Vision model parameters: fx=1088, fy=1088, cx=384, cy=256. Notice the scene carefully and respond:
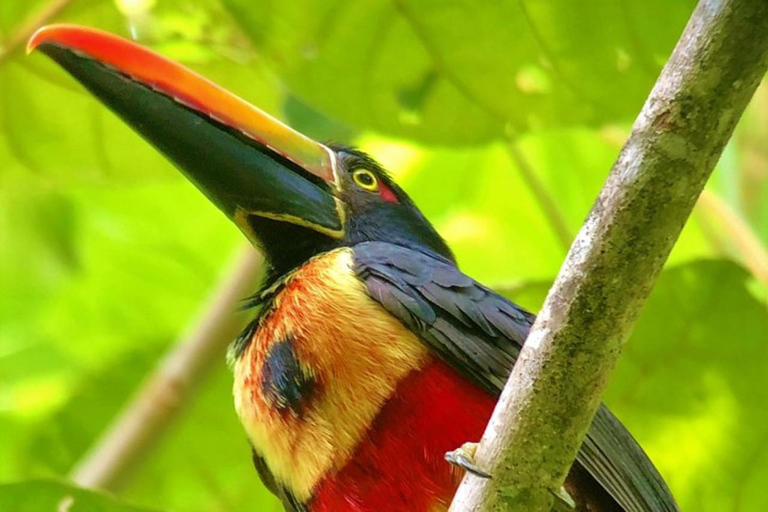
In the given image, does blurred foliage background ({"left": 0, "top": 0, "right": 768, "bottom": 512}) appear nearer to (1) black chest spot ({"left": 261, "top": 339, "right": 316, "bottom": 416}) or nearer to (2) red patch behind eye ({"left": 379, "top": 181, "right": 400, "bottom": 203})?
(2) red patch behind eye ({"left": 379, "top": 181, "right": 400, "bottom": 203})

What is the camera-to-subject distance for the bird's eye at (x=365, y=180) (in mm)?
2622

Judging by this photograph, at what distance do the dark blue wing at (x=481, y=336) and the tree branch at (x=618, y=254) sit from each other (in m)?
0.49

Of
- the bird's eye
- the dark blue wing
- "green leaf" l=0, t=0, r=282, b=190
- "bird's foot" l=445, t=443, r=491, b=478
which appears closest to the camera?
"bird's foot" l=445, t=443, r=491, b=478

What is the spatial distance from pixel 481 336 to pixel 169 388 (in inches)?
54.3

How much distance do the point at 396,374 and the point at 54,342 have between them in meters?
2.36

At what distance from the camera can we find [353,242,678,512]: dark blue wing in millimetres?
1963

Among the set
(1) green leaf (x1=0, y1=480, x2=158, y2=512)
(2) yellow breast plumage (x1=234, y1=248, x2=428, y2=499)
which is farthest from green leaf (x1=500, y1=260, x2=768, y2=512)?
Answer: (1) green leaf (x1=0, y1=480, x2=158, y2=512)

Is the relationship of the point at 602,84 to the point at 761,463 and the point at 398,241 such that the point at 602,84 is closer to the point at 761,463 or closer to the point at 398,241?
the point at 398,241

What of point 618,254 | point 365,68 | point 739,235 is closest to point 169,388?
point 365,68

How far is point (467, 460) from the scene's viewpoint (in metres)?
1.57

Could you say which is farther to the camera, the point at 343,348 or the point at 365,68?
the point at 365,68

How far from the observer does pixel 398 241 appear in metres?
2.54

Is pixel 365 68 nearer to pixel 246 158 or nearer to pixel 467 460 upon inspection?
pixel 246 158

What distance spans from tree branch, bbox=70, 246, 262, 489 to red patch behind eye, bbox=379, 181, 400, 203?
68 cm
